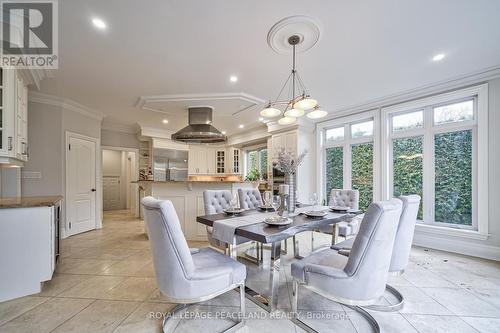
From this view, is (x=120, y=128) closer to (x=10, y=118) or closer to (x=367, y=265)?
(x=10, y=118)

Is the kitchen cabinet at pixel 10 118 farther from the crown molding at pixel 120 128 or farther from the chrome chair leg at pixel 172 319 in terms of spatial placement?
the crown molding at pixel 120 128

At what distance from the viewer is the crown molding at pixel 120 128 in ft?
18.6

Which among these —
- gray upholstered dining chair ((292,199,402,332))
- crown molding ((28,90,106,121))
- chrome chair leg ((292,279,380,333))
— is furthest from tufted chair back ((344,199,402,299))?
crown molding ((28,90,106,121))

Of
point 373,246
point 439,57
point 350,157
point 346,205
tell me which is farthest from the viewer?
point 350,157

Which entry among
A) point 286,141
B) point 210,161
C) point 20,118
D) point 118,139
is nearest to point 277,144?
point 286,141

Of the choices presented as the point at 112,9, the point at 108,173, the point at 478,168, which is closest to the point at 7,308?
the point at 112,9

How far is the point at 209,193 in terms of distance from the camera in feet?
9.56

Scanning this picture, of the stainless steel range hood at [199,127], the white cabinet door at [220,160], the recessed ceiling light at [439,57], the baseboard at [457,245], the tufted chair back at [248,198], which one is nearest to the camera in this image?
the recessed ceiling light at [439,57]

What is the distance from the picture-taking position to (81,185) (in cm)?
450

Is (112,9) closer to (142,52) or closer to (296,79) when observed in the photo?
(142,52)

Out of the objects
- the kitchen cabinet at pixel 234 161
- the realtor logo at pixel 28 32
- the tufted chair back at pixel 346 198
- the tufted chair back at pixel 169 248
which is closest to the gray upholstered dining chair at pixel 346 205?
the tufted chair back at pixel 346 198

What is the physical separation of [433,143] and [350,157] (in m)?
1.45

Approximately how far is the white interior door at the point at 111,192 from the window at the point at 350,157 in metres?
7.27

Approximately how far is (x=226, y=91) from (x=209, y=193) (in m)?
1.81
